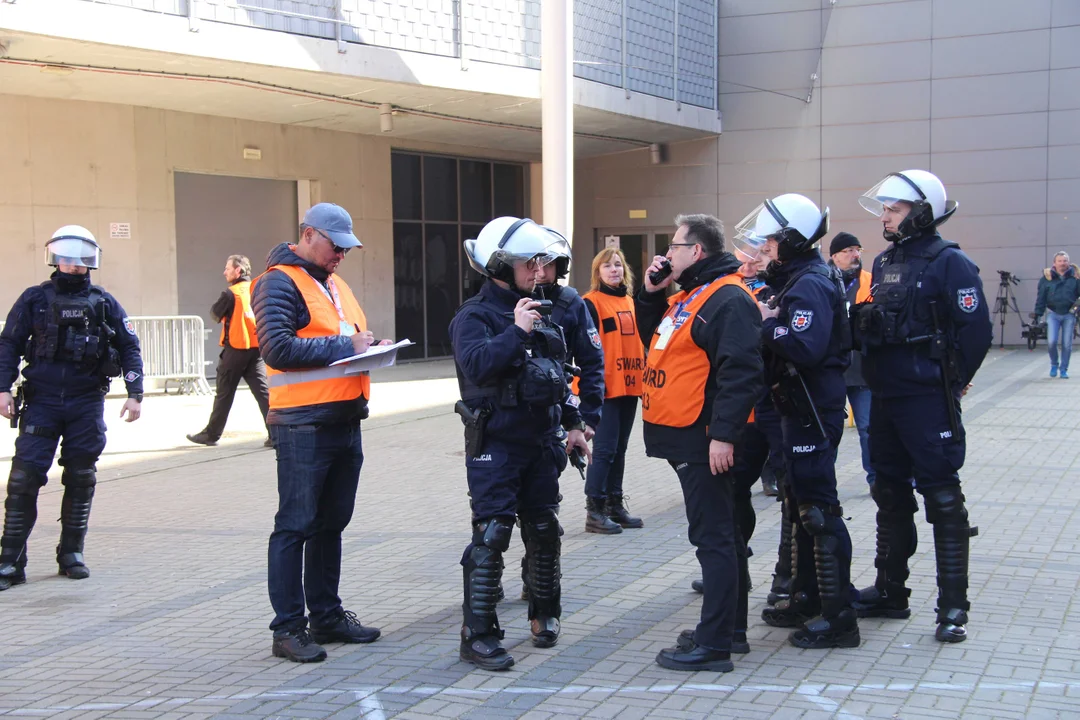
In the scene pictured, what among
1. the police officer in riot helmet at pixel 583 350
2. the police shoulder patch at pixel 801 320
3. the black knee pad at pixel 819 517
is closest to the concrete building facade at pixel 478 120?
the police officer in riot helmet at pixel 583 350

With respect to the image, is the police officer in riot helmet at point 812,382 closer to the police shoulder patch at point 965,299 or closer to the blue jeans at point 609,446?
the police shoulder patch at point 965,299

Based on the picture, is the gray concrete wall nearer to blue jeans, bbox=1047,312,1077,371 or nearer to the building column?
blue jeans, bbox=1047,312,1077,371

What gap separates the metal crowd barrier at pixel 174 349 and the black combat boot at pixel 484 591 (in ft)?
40.5

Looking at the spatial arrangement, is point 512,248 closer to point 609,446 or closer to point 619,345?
point 619,345

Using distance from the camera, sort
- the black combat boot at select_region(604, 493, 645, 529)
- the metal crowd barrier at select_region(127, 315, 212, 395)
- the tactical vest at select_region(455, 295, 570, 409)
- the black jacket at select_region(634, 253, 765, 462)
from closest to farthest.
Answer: the black jacket at select_region(634, 253, 765, 462)
the tactical vest at select_region(455, 295, 570, 409)
the black combat boot at select_region(604, 493, 645, 529)
the metal crowd barrier at select_region(127, 315, 212, 395)

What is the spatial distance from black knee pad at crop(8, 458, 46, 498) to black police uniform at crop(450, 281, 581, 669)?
117 inches

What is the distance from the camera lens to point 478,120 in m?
20.0

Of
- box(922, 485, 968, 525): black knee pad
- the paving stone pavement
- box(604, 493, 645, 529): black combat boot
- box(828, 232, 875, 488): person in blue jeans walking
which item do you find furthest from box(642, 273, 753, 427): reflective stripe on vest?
box(828, 232, 875, 488): person in blue jeans walking

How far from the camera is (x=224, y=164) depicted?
18547 mm

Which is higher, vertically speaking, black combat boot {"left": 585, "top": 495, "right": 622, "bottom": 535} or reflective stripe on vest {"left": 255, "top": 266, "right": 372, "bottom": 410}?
reflective stripe on vest {"left": 255, "top": 266, "right": 372, "bottom": 410}

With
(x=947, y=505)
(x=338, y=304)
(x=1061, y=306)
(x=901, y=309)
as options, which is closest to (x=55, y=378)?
(x=338, y=304)

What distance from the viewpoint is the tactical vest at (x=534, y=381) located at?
4.81 metres

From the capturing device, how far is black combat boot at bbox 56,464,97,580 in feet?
22.0

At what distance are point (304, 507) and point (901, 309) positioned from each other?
2.82m
